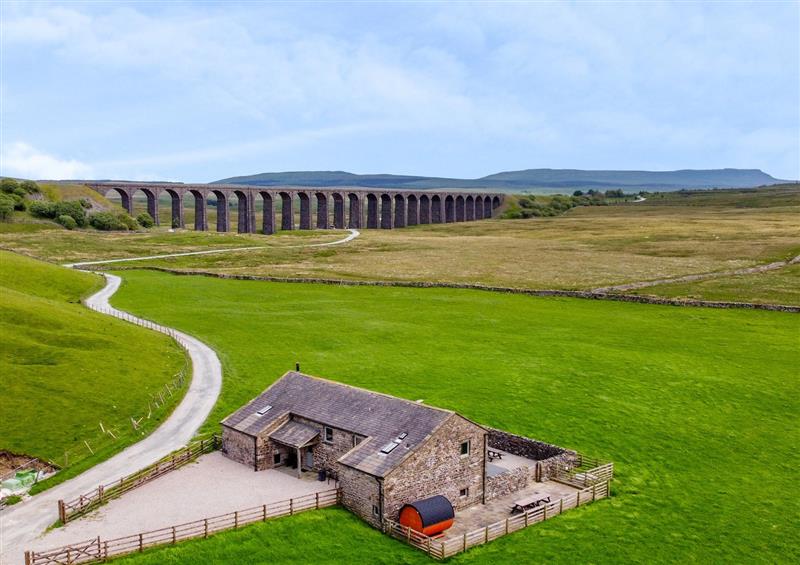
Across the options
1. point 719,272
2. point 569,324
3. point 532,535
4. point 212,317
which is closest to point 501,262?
point 719,272

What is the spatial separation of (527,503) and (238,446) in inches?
653

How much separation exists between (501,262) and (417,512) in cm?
9589

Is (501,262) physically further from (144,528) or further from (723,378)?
(144,528)

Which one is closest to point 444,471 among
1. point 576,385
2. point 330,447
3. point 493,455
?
point 330,447

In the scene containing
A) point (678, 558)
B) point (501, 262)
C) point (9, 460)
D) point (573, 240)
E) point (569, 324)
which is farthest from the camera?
point (573, 240)

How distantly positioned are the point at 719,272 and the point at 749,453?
68959 millimetres

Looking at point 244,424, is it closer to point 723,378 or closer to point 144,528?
point 144,528

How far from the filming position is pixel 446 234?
199 metres

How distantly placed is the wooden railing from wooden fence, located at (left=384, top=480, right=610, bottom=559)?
110 centimetres

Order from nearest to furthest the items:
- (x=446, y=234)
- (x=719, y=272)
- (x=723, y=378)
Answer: (x=723, y=378) → (x=719, y=272) → (x=446, y=234)

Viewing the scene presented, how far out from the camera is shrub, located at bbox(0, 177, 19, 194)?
147875 mm

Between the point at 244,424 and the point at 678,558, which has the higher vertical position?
the point at 244,424

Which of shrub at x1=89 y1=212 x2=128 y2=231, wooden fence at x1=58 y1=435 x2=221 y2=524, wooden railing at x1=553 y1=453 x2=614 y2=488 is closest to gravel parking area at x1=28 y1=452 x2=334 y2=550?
wooden fence at x1=58 y1=435 x2=221 y2=524

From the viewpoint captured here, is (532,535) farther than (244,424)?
No
